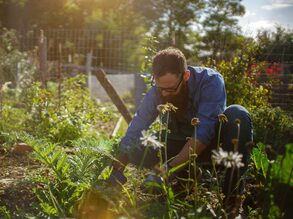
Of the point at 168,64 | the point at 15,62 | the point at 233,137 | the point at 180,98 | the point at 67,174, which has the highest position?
the point at 168,64

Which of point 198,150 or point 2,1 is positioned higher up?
point 2,1

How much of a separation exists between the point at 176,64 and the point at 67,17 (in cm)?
2468

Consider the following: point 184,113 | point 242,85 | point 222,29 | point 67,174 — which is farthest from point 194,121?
point 222,29

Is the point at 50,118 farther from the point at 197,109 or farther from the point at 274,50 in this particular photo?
the point at 274,50

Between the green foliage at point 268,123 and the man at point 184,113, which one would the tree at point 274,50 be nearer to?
the green foliage at point 268,123

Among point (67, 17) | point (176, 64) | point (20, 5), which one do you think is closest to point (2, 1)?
point (20, 5)

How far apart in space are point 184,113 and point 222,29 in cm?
1239

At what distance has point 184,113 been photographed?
3223 millimetres

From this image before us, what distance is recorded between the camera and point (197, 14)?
22.0m

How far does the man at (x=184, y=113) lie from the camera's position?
2684mm

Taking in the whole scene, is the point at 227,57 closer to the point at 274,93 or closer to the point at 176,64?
the point at 274,93

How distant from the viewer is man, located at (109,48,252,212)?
2.68 m

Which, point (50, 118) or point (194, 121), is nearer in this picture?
point (194, 121)

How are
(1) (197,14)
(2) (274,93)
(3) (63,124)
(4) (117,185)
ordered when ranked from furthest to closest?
(1) (197,14), (2) (274,93), (3) (63,124), (4) (117,185)
